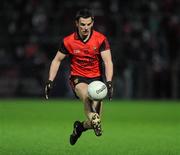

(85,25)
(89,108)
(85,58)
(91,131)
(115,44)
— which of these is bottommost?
(115,44)

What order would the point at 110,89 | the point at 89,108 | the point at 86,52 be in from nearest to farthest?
the point at 110,89, the point at 89,108, the point at 86,52

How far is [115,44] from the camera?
23.9 metres

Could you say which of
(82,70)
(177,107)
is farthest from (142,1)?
(82,70)

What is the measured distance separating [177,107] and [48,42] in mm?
5327

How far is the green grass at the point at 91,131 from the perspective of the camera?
34.9ft

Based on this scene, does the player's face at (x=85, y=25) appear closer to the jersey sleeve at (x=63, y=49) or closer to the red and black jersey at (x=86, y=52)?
the red and black jersey at (x=86, y=52)

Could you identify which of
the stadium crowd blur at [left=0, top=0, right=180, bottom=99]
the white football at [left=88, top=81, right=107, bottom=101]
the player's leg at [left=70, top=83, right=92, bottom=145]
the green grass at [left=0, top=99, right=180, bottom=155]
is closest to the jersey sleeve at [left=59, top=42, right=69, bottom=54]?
the player's leg at [left=70, top=83, right=92, bottom=145]

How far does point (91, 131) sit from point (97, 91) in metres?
4.32

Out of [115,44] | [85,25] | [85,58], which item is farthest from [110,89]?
[115,44]

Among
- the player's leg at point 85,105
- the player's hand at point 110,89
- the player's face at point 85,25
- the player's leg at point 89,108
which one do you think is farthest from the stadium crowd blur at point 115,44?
the player's hand at point 110,89

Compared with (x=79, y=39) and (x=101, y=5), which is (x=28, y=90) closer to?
(x=101, y=5)

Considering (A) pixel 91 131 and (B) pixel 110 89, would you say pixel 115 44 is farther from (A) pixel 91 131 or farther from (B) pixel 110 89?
(B) pixel 110 89

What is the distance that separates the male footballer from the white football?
0.27m

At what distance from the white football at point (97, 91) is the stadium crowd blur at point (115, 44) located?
12808 millimetres
